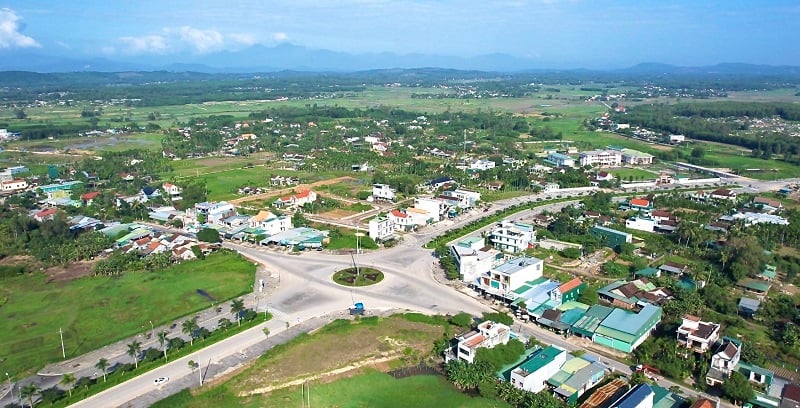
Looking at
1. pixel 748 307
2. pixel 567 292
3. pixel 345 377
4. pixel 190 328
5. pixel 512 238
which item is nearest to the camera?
pixel 345 377

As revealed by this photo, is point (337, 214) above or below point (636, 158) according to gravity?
below

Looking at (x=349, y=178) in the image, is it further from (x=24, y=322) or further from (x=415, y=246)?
(x=24, y=322)

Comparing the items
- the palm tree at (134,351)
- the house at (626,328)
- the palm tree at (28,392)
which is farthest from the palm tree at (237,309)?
the house at (626,328)

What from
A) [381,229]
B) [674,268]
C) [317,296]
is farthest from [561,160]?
[317,296]

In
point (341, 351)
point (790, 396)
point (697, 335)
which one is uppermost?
point (697, 335)

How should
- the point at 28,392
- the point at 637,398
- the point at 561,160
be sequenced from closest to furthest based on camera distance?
the point at 637,398 → the point at 28,392 → the point at 561,160

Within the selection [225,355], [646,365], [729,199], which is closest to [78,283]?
[225,355]

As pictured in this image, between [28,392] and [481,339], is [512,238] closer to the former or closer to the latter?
[481,339]

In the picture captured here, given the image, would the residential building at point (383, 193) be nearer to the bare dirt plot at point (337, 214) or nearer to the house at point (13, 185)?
the bare dirt plot at point (337, 214)

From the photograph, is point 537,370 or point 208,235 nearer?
point 537,370
